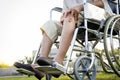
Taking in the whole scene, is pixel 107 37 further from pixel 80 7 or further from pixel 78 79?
pixel 78 79

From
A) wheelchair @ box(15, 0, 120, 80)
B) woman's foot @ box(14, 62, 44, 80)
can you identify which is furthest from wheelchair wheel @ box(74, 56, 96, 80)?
woman's foot @ box(14, 62, 44, 80)

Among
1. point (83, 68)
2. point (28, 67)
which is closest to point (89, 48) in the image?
point (83, 68)

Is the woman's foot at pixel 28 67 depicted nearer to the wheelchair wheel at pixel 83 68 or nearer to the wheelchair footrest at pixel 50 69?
the wheelchair footrest at pixel 50 69

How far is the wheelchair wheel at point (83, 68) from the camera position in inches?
106

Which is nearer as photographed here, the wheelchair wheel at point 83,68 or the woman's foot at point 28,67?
the wheelchair wheel at point 83,68

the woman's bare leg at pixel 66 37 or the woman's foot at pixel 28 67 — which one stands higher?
the woman's bare leg at pixel 66 37

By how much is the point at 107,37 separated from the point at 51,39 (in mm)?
520

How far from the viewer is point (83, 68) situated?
9.27 ft

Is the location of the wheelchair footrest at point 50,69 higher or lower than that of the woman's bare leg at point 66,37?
lower

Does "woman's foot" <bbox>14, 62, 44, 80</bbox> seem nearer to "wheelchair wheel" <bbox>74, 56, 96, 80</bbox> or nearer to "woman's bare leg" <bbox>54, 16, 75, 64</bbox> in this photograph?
"woman's bare leg" <bbox>54, 16, 75, 64</bbox>

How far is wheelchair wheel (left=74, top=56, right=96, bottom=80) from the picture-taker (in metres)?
2.68

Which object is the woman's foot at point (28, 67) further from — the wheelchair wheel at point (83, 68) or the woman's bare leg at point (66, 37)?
the wheelchair wheel at point (83, 68)

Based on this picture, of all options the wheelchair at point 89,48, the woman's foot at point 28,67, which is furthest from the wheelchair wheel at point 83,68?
the woman's foot at point 28,67

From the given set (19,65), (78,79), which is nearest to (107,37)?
(78,79)
